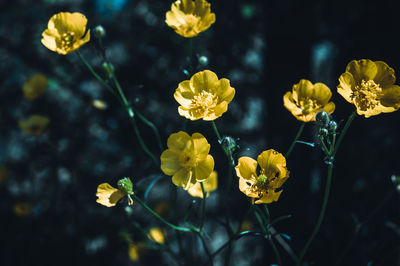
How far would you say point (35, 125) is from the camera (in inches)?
74.2

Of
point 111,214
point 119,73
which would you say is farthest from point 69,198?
point 119,73

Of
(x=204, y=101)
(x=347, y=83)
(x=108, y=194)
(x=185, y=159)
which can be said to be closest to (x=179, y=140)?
(x=185, y=159)

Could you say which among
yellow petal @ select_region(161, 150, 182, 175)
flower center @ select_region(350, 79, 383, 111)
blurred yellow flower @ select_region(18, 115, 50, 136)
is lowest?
blurred yellow flower @ select_region(18, 115, 50, 136)

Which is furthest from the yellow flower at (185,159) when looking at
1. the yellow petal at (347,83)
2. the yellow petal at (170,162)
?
the yellow petal at (347,83)

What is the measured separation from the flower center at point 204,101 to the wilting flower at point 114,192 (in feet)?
1.12

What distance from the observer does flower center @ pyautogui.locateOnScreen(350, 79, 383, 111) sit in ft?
3.39

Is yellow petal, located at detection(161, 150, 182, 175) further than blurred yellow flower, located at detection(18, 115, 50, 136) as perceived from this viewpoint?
No

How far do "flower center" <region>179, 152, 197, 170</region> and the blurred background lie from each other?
0.65 meters

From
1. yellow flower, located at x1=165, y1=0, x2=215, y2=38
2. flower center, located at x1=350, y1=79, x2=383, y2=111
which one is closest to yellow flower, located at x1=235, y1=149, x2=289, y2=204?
flower center, located at x1=350, y1=79, x2=383, y2=111

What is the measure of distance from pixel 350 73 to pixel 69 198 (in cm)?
167

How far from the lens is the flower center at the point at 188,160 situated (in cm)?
105

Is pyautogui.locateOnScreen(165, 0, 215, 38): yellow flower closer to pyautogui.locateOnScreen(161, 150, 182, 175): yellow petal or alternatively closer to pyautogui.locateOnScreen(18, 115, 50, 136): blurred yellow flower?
pyautogui.locateOnScreen(161, 150, 182, 175): yellow petal

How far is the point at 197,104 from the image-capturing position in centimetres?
113

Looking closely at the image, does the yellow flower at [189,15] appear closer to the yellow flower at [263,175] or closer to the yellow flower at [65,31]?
the yellow flower at [65,31]
